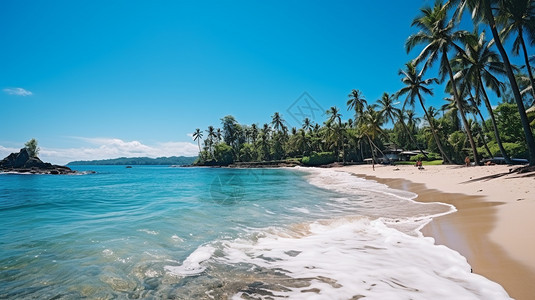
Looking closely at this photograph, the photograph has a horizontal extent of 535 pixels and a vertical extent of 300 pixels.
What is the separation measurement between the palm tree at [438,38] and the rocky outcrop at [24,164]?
8304cm

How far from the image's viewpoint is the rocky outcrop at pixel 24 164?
222 ft

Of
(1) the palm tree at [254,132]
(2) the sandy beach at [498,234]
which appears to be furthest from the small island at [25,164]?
(2) the sandy beach at [498,234]

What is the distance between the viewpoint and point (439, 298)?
3209mm

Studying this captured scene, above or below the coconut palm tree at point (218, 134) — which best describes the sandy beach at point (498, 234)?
below

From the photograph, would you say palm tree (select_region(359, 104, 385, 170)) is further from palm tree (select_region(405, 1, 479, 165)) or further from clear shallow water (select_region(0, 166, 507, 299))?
clear shallow water (select_region(0, 166, 507, 299))

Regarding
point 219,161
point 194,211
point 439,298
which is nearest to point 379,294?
point 439,298

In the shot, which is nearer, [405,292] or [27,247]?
[405,292]

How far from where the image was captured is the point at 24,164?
2763 inches

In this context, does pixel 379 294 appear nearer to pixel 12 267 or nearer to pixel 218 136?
pixel 12 267

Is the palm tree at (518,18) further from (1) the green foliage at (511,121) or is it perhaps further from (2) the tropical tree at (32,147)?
(2) the tropical tree at (32,147)

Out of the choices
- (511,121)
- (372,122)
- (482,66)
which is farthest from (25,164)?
(511,121)

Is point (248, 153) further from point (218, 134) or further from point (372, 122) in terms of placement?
point (372, 122)

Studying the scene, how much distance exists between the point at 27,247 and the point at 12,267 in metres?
1.68

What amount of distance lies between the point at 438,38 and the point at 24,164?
99.6 meters
